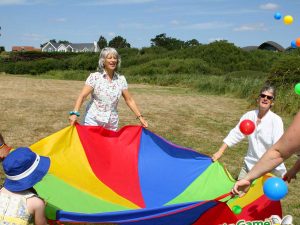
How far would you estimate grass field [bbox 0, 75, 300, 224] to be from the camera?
7097 mm

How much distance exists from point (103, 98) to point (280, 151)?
2812mm

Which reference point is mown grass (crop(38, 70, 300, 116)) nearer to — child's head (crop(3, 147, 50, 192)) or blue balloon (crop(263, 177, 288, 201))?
blue balloon (crop(263, 177, 288, 201))

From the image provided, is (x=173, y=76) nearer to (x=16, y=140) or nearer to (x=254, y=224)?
(x=16, y=140)

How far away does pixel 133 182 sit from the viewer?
14.1 ft

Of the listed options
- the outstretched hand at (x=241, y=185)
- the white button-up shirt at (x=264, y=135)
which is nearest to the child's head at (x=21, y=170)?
the outstretched hand at (x=241, y=185)

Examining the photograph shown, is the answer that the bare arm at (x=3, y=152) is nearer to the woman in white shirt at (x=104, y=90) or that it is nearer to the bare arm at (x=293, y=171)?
the woman in white shirt at (x=104, y=90)

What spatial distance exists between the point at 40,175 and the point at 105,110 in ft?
6.85

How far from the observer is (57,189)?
3.74 meters

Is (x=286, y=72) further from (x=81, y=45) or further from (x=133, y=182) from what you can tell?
(x=81, y=45)

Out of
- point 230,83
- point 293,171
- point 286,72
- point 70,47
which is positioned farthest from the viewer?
point 70,47

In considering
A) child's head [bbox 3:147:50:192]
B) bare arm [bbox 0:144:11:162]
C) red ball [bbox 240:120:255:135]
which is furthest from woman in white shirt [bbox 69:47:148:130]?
child's head [bbox 3:147:50:192]

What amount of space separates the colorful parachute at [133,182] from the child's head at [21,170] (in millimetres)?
598

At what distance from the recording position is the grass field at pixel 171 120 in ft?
23.3

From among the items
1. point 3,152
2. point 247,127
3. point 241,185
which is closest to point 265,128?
point 247,127
